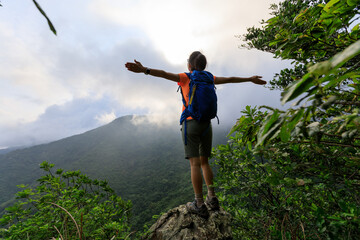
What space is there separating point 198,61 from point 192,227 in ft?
9.66

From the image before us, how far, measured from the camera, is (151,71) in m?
2.76

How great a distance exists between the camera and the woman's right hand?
2.59 meters

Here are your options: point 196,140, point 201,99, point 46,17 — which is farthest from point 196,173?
point 46,17

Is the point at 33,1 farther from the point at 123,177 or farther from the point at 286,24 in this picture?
the point at 123,177

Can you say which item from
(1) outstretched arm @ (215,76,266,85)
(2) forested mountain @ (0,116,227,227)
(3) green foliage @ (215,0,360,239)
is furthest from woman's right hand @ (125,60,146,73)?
(2) forested mountain @ (0,116,227,227)

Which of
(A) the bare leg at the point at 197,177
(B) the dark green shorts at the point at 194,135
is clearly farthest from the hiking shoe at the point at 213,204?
(B) the dark green shorts at the point at 194,135

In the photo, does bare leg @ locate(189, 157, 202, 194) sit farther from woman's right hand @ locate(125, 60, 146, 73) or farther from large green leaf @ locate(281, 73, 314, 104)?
large green leaf @ locate(281, 73, 314, 104)

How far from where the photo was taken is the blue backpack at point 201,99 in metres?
2.89

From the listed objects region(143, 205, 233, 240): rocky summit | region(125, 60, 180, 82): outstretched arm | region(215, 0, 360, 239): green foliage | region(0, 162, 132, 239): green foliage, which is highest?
region(125, 60, 180, 82): outstretched arm

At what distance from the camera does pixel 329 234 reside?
4.45 ft

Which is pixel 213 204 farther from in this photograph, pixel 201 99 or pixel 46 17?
pixel 46 17

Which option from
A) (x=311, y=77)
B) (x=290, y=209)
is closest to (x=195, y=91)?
(x=290, y=209)

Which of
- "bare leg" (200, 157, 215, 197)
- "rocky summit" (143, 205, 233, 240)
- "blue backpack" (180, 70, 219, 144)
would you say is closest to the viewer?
"rocky summit" (143, 205, 233, 240)

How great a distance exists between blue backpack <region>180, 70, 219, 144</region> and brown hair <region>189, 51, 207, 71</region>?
0.26m
